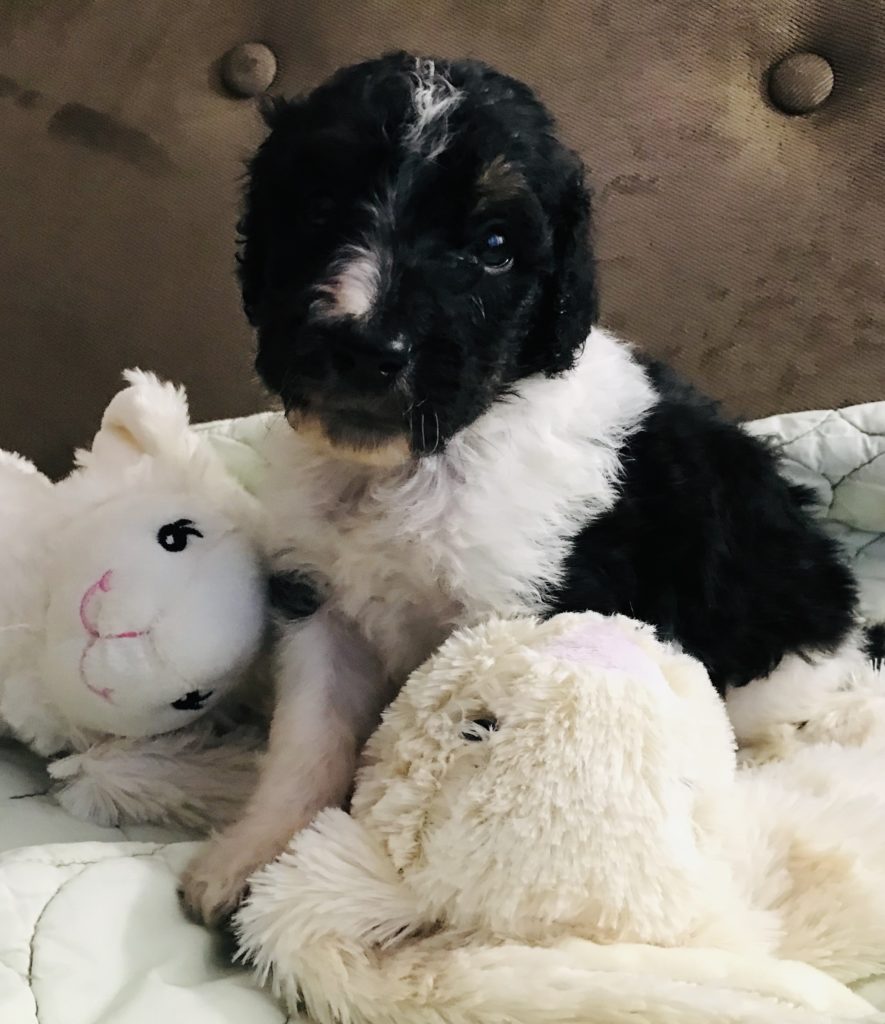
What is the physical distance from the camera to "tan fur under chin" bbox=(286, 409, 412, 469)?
135 cm

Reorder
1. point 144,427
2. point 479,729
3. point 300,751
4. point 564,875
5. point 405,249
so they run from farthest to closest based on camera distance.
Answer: point 144,427 → point 300,751 → point 405,249 → point 479,729 → point 564,875

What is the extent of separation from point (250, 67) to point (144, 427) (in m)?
1.05

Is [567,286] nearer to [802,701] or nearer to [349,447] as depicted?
[349,447]

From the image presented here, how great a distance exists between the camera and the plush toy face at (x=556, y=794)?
103 cm

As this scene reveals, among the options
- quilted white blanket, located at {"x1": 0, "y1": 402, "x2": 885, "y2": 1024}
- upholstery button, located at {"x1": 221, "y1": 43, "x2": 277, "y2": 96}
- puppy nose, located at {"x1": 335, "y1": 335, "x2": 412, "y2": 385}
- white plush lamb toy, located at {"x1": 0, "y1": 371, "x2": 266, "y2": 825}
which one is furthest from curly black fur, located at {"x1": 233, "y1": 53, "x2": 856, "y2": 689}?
upholstery button, located at {"x1": 221, "y1": 43, "x2": 277, "y2": 96}

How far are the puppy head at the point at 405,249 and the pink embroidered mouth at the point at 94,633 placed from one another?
1.32ft

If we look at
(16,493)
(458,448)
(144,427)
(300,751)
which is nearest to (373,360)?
(458,448)

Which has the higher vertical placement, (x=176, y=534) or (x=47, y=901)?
(x=176, y=534)

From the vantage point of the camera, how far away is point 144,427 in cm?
183

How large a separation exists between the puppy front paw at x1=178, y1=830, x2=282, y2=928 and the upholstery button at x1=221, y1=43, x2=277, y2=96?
5.88 feet

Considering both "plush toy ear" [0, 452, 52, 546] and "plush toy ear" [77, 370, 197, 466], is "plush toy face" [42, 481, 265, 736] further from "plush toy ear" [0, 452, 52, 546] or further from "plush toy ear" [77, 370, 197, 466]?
"plush toy ear" [77, 370, 197, 466]

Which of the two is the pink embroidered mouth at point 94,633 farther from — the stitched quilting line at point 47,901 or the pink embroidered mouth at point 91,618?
the stitched quilting line at point 47,901

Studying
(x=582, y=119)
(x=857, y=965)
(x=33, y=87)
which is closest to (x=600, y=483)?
→ (x=857, y=965)

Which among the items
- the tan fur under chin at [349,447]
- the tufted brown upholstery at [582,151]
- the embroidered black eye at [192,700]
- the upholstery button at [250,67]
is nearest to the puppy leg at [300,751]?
the embroidered black eye at [192,700]
